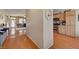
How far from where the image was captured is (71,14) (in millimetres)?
1776

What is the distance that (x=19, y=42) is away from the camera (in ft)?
5.83

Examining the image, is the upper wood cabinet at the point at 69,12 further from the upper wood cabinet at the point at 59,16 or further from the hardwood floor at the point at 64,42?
the hardwood floor at the point at 64,42

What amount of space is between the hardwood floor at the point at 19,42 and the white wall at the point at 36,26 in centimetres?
8

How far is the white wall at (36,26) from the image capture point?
1.70 m

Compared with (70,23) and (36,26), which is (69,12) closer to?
(70,23)

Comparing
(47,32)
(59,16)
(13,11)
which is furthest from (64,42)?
(13,11)

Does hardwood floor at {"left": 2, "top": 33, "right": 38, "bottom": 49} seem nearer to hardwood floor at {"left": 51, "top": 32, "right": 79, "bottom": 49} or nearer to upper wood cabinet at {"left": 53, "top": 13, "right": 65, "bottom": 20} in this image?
hardwood floor at {"left": 51, "top": 32, "right": 79, "bottom": 49}

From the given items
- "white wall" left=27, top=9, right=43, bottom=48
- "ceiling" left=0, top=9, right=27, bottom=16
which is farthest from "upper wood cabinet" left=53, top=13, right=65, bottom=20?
"ceiling" left=0, top=9, right=27, bottom=16

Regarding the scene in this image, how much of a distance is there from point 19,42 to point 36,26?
366mm

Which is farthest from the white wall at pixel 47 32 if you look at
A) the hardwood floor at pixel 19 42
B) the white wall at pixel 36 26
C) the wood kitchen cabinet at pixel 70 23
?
the wood kitchen cabinet at pixel 70 23

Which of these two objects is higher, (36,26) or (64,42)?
(36,26)
